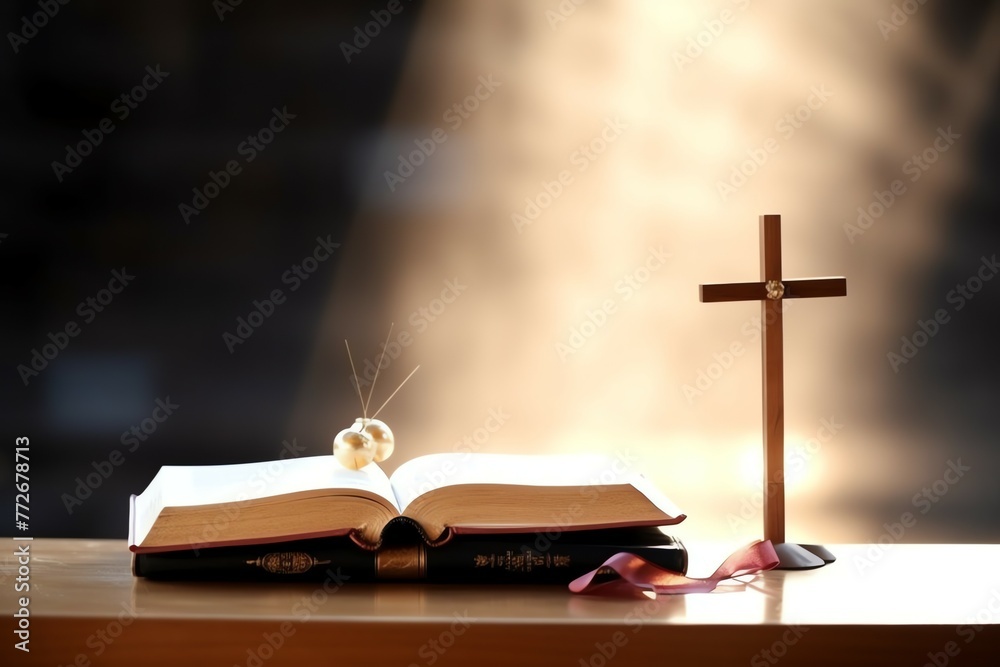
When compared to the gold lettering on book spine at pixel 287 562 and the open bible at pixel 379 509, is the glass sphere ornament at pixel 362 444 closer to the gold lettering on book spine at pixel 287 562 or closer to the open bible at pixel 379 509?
the open bible at pixel 379 509

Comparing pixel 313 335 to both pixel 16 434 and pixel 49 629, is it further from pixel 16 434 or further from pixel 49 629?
pixel 49 629

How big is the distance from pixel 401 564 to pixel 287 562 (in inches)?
5.9

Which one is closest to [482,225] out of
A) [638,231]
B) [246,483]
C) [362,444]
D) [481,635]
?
[638,231]

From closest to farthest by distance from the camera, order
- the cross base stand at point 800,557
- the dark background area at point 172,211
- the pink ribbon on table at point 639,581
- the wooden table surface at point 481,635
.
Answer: the wooden table surface at point 481,635, the pink ribbon on table at point 639,581, the cross base stand at point 800,557, the dark background area at point 172,211

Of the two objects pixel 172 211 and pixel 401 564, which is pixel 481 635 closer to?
pixel 401 564

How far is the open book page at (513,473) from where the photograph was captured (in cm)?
139

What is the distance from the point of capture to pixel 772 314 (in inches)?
60.5

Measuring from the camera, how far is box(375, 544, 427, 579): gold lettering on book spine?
4.45 ft

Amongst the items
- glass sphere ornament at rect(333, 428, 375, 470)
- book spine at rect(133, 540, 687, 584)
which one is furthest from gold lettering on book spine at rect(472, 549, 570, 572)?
glass sphere ornament at rect(333, 428, 375, 470)

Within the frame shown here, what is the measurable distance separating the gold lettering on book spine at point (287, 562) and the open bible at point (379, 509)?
0.09ft

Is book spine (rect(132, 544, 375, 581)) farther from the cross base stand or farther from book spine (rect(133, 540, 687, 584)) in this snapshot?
the cross base stand


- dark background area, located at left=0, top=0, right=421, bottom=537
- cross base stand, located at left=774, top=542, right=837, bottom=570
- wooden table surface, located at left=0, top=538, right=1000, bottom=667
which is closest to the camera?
wooden table surface, located at left=0, top=538, right=1000, bottom=667

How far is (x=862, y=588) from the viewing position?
1361 millimetres

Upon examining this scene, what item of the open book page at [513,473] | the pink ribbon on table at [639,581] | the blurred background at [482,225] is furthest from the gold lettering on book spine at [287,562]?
the blurred background at [482,225]
